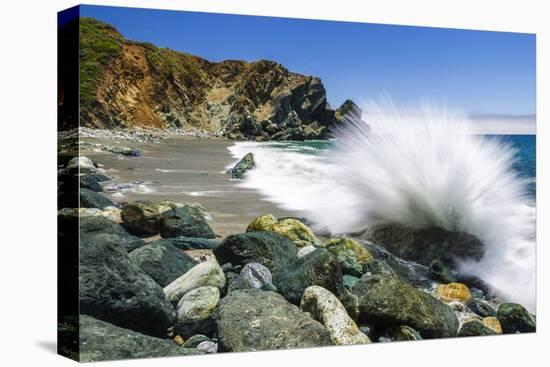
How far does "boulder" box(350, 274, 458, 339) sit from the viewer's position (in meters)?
8.94

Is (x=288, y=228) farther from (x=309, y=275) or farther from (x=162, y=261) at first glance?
(x=162, y=261)

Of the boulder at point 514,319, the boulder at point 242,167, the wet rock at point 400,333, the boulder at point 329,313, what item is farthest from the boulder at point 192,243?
the boulder at point 514,319

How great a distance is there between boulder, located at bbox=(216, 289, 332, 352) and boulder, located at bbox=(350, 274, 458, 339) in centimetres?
56

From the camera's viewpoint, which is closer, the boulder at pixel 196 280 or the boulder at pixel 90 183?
the boulder at pixel 90 183

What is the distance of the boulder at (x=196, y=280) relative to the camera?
27.3ft

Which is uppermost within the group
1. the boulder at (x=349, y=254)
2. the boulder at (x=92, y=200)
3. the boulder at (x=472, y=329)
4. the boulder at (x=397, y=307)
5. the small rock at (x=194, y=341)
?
the boulder at (x=92, y=200)

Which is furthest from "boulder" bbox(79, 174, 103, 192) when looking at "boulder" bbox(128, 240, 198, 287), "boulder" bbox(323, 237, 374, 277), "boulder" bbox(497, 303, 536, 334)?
"boulder" bbox(497, 303, 536, 334)

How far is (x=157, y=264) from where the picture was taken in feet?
27.3

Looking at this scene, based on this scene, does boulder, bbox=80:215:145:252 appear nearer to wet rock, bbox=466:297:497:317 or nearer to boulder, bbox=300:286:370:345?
boulder, bbox=300:286:370:345

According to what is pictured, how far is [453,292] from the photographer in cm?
965

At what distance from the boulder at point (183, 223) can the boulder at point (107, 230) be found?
0.27 meters

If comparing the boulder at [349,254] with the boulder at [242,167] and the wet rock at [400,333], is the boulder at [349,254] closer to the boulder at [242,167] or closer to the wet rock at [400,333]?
the wet rock at [400,333]

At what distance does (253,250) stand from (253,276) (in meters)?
0.23

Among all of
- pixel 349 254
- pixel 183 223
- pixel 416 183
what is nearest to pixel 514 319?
pixel 416 183
